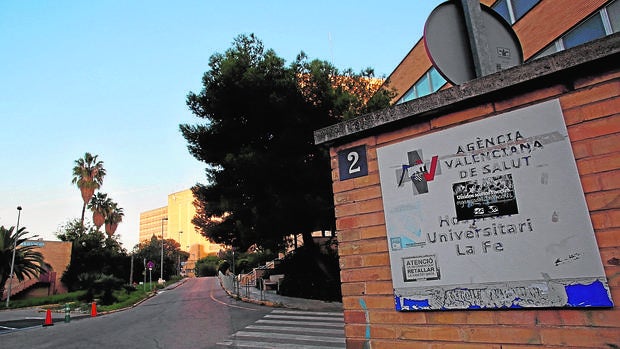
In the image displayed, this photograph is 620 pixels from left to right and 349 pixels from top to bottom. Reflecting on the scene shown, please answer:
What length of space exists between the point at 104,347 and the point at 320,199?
29.1ft

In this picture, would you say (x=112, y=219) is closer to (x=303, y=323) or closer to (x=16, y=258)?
(x=16, y=258)

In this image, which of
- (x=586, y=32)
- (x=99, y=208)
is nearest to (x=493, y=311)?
A: (x=586, y=32)

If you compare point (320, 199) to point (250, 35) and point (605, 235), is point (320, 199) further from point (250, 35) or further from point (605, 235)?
point (605, 235)

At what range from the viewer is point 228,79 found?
15.9 m

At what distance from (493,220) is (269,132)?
15753 millimetres

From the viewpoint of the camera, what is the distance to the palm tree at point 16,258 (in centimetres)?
2933

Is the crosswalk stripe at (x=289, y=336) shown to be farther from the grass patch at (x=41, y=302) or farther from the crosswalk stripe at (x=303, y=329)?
the grass patch at (x=41, y=302)

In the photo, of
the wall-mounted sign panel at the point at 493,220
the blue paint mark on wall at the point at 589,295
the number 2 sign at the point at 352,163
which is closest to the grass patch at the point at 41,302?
the number 2 sign at the point at 352,163

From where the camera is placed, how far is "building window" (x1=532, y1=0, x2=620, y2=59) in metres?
10.5

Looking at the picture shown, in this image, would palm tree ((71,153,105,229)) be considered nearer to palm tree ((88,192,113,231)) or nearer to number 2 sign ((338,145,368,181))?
palm tree ((88,192,113,231))

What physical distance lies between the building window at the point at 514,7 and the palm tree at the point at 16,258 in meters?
37.2

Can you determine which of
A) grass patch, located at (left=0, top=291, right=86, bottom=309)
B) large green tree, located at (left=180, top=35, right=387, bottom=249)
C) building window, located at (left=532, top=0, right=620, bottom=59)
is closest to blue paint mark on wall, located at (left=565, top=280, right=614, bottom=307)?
building window, located at (left=532, top=0, right=620, bottom=59)

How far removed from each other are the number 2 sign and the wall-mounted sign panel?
0.26m

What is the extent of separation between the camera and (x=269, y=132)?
687 inches
